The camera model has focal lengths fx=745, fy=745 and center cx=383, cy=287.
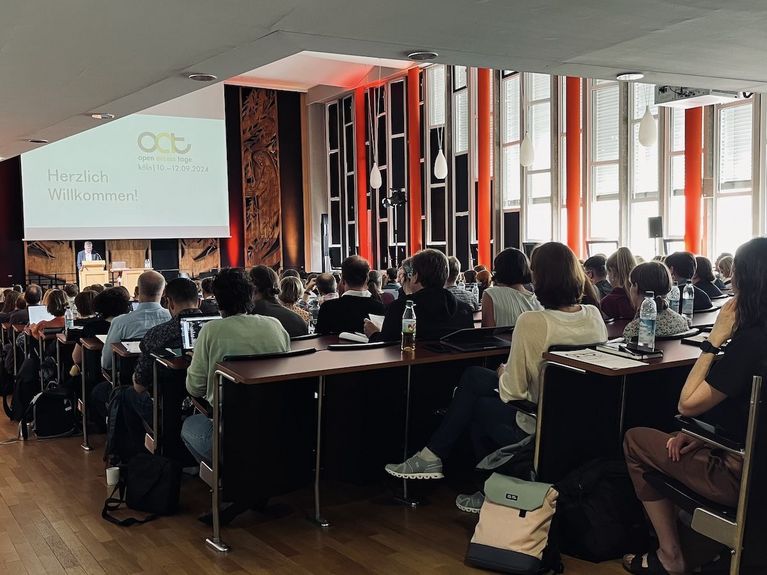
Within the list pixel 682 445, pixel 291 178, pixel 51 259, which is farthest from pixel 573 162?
pixel 51 259

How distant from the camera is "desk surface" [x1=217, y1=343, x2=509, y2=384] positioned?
298cm

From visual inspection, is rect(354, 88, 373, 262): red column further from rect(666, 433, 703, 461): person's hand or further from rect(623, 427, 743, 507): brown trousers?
rect(666, 433, 703, 461): person's hand

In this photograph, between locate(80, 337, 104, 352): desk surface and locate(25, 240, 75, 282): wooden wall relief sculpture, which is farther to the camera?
locate(25, 240, 75, 282): wooden wall relief sculpture

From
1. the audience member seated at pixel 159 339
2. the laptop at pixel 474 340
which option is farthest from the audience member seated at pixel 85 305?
the laptop at pixel 474 340

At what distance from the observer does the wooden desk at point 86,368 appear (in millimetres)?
4741

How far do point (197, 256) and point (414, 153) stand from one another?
215 inches

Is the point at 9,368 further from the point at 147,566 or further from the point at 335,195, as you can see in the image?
the point at 335,195

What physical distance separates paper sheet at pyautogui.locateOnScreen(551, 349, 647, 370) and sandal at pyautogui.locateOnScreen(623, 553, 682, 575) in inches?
29.7

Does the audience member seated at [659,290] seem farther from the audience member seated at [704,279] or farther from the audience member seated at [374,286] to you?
the audience member seated at [374,286]

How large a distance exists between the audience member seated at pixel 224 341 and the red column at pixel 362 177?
41.6ft

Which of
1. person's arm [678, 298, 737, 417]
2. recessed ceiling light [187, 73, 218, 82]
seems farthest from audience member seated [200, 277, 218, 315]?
person's arm [678, 298, 737, 417]

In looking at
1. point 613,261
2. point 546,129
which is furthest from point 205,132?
point 613,261

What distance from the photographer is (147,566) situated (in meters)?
3.10

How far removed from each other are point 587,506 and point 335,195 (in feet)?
50.4
